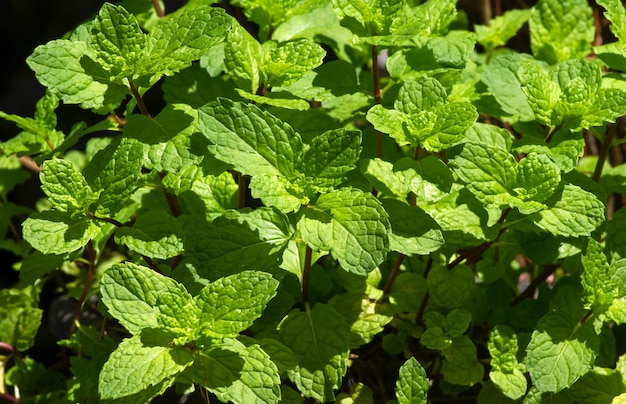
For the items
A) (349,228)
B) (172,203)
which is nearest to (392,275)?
(349,228)

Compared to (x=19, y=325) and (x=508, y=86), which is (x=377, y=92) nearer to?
(x=508, y=86)

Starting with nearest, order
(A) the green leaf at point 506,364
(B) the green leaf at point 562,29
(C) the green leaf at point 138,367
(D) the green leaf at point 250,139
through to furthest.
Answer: (C) the green leaf at point 138,367 < (D) the green leaf at point 250,139 < (A) the green leaf at point 506,364 < (B) the green leaf at point 562,29

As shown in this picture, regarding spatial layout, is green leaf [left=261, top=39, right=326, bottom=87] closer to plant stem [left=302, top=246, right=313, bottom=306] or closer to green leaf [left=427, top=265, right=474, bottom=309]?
plant stem [left=302, top=246, right=313, bottom=306]

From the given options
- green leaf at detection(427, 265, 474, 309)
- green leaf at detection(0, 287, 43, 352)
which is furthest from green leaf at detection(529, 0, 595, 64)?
green leaf at detection(0, 287, 43, 352)

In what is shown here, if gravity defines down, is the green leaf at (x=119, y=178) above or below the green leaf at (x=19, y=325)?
above

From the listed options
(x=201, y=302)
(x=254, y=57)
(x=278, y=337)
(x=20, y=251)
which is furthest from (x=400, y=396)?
(x=20, y=251)

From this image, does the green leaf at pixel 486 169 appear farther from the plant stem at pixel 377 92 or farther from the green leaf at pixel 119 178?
the green leaf at pixel 119 178

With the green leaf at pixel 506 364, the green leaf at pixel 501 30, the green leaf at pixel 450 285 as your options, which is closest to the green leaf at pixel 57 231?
the green leaf at pixel 450 285
